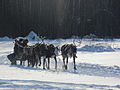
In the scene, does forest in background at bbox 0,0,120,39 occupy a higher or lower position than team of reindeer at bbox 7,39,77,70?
lower

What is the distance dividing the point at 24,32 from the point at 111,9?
899 inches

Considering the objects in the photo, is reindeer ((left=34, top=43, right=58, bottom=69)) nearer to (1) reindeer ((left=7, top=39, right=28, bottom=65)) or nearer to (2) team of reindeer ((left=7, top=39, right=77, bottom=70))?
(2) team of reindeer ((left=7, top=39, right=77, bottom=70))

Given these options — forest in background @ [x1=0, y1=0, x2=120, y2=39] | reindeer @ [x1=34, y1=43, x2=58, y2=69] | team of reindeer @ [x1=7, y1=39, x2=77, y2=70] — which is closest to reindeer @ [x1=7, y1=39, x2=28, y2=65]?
team of reindeer @ [x1=7, y1=39, x2=77, y2=70]

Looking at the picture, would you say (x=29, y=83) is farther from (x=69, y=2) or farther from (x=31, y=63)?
(x=69, y=2)

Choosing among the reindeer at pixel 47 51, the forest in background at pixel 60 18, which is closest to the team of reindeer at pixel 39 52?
the reindeer at pixel 47 51

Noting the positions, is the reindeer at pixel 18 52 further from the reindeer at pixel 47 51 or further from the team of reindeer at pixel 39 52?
the reindeer at pixel 47 51

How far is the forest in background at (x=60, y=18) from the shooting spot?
7319 centimetres

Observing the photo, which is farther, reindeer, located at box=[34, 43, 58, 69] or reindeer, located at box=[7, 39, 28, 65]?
reindeer, located at box=[7, 39, 28, 65]

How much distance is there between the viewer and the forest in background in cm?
7319

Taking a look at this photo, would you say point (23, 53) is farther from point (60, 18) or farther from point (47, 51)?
point (60, 18)

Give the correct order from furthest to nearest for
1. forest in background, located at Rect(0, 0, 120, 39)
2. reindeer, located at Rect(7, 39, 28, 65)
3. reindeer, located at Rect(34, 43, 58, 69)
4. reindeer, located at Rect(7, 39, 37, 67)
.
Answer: forest in background, located at Rect(0, 0, 120, 39)
reindeer, located at Rect(7, 39, 28, 65)
reindeer, located at Rect(7, 39, 37, 67)
reindeer, located at Rect(34, 43, 58, 69)

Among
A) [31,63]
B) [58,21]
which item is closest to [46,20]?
[58,21]

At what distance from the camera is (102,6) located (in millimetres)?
80750

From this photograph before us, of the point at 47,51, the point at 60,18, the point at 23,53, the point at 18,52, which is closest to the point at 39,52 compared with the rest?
the point at 47,51
